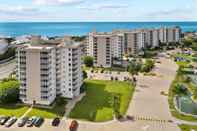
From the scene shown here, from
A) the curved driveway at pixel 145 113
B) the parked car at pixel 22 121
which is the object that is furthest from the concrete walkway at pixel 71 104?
the parked car at pixel 22 121

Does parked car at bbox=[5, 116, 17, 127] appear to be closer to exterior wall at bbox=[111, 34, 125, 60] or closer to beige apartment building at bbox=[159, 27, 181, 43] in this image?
exterior wall at bbox=[111, 34, 125, 60]

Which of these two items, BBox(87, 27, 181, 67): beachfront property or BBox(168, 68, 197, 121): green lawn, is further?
BBox(87, 27, 181, 67): beachfront property

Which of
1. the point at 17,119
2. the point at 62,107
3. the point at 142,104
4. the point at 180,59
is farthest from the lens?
the point at 180,59

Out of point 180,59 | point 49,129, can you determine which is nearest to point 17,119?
point 49,129

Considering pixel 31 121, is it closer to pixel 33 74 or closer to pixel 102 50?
pixel 33 74

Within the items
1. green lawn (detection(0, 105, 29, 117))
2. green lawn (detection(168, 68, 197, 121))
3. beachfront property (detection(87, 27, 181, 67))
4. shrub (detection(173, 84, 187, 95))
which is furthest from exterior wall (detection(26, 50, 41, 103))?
beachfront property (detection(87, 27, 181, 67))

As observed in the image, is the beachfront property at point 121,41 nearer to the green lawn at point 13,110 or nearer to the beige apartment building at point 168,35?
the beige apartment building at point 168,35

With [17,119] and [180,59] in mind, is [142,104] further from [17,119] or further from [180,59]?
[180,59]
